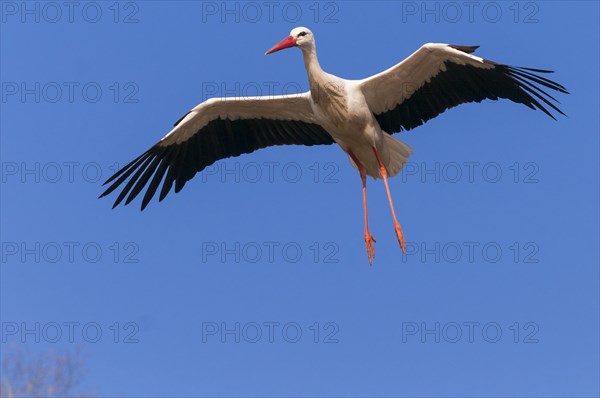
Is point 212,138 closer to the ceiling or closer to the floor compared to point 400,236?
closer to the ceiling

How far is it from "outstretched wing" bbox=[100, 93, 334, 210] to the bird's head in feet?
3.34

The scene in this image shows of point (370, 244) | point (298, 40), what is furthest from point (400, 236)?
point (298, 40)

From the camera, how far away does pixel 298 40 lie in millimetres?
13531

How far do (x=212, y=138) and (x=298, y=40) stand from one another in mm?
1977

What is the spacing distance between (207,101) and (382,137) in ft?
6.94

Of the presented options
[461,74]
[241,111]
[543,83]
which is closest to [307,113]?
[241,111]

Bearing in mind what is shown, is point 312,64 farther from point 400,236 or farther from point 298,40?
point 400,236

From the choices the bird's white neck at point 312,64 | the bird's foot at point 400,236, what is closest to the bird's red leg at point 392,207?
the bird's foot at point 400,236

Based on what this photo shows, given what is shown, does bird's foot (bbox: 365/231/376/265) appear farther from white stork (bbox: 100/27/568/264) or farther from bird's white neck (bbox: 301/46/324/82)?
bird's white neck (bbox: 301/46/324/82)

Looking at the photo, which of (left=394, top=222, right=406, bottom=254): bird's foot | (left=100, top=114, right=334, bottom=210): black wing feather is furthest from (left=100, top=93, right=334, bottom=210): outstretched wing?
(left=394, top=222, right=406, bottom=254): bird's foot

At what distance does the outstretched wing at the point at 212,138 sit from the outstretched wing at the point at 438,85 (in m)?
0.98

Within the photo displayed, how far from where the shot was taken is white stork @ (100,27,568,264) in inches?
528

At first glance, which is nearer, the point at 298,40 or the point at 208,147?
the point at 298,40

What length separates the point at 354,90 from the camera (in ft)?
44.7
